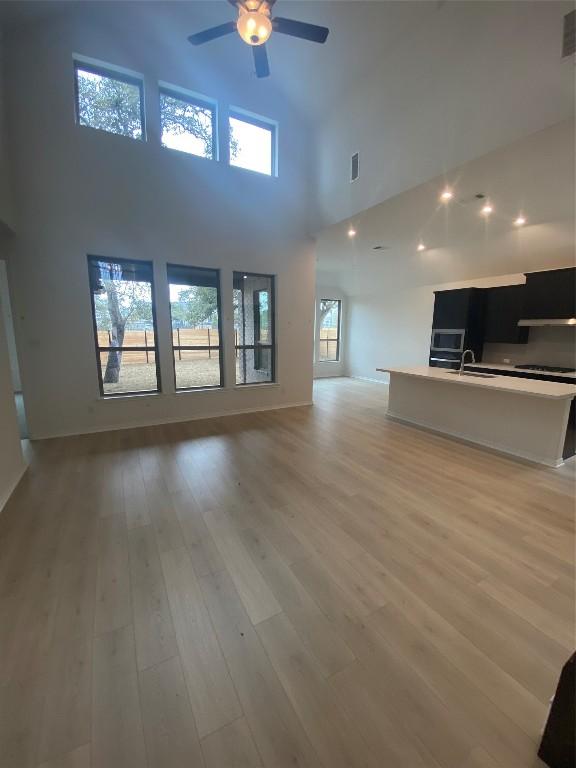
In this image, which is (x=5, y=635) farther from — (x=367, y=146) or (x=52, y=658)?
(x=367, y=146)

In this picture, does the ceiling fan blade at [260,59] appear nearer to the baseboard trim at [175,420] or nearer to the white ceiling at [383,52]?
the white ceiling at [383,52]

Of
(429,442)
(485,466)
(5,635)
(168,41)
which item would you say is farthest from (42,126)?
(485,466)

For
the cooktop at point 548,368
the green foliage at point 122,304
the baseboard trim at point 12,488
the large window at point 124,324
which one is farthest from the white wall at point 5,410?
the cooktop at point 548,368

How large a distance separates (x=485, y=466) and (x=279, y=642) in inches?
112

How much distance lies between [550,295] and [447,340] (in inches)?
67.8

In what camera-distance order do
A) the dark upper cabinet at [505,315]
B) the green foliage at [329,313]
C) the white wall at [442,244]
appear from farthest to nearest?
the green foliage at [329,313] < the dark upper cabinet at [505,315] < the white wall at [442,244]

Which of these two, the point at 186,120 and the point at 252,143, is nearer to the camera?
the point at 186,120

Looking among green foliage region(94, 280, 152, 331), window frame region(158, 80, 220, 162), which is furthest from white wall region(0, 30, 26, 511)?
window frame region(158, 80, 220, 162)

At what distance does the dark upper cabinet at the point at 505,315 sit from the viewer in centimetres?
539

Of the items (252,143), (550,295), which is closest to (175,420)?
(252,143)

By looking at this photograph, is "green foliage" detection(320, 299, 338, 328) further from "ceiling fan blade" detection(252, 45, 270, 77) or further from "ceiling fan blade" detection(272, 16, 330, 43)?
"ceiling fan blade" detection(272, 16, 330, 43)

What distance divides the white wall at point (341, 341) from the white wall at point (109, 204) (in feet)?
11.1

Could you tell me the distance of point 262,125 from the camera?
509 cm

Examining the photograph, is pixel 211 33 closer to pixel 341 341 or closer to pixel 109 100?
pixel 109 100
